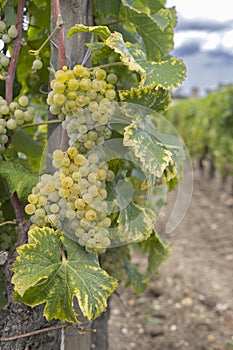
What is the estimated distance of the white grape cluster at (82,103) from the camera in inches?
56.3

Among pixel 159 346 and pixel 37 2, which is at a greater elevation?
pixel 37 2

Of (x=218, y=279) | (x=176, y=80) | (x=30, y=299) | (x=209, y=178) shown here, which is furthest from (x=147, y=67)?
(x=209, y=178)

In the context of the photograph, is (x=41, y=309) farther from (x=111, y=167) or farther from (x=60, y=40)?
(x=60, y=40)

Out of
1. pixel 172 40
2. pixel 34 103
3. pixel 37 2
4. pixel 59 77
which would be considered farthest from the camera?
pixel 34 103

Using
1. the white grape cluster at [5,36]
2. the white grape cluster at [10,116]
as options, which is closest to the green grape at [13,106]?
the white grape cluster at [10,116]

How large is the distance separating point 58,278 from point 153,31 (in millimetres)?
968

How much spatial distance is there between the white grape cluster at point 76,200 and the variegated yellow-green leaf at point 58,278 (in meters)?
0.05

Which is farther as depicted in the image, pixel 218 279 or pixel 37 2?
pixel 218 279

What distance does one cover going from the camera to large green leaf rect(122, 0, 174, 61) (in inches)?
70.6

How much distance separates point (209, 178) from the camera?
12008 millimetres

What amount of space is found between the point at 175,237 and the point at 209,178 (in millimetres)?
4992

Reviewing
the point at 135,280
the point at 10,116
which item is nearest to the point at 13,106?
the point at 10,116

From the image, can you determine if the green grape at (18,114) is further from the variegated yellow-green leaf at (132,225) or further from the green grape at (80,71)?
the variegated yellow-green leaf at (132,225)

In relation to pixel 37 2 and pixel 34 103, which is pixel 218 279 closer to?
pixel 34 103
